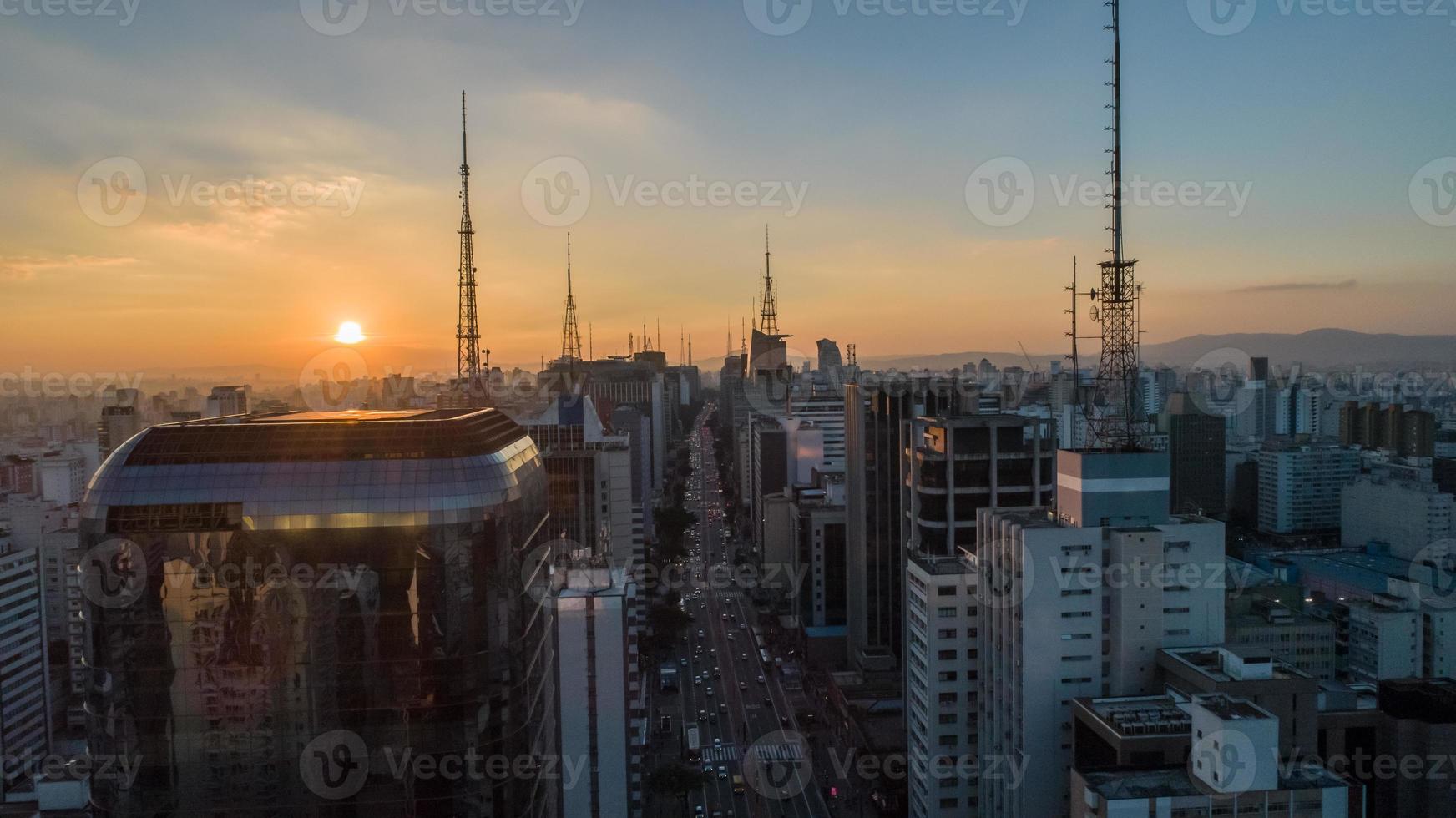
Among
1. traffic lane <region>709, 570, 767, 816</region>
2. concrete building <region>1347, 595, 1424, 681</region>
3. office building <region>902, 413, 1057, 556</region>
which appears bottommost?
traffic lane <region>709, 570, 767, 816</region>

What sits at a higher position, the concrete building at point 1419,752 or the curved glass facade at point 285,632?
the curved glass facade at point 285,632

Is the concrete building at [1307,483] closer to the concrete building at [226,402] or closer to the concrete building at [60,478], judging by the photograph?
the concrete building at [226,402]

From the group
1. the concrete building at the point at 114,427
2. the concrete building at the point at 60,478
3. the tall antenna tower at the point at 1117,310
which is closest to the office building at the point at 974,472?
the tall antenna tower at the point at 1117,310

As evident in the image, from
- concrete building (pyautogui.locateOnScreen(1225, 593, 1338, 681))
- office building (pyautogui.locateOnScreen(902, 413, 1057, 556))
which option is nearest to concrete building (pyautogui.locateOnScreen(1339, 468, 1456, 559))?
concrete building (pyautogui.locateOnScreen(1225, 593, 1338, 681))

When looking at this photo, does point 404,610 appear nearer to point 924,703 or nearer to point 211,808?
point 211,808

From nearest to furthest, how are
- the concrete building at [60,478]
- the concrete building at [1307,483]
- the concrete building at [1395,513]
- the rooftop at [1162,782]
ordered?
the rooftop at [1162,782] → the concrete building at [1395,513] → the concrete building at [60,478] → the concrete building at [1307,483]

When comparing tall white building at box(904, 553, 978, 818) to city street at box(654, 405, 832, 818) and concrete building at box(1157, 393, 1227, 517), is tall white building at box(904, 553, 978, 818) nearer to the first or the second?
city street at box(654, 405, 832, 818)
